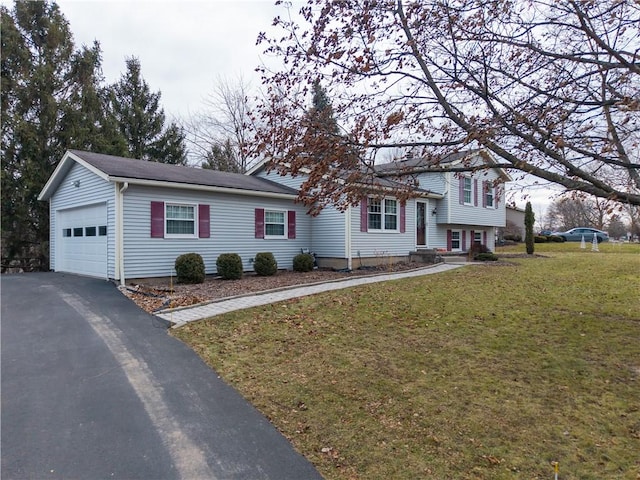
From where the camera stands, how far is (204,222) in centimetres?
1262

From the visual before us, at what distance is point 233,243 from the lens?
44.1 feet

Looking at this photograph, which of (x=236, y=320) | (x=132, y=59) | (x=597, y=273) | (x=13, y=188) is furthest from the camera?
(x=132, y=59)

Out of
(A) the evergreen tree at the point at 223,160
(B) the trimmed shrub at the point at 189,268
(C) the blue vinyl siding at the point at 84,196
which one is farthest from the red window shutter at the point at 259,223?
(A) the evergreen tree at the point at 223,160

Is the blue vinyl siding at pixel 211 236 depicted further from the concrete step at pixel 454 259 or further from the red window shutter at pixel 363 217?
the concrete step at pixel 454 259

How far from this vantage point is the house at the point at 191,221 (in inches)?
442

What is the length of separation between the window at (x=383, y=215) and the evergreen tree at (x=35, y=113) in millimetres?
14289

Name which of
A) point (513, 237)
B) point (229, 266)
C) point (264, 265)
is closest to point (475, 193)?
point (264, 265)

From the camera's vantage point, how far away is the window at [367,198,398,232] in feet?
52.6

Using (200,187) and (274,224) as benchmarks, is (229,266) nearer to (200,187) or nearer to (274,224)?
(200,187)

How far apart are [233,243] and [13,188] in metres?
11.6

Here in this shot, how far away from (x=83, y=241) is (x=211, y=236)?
4.21m

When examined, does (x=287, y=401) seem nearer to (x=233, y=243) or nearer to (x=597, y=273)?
(x=233, y=243)

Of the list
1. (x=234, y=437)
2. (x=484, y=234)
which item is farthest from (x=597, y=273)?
(x=234, y=437)

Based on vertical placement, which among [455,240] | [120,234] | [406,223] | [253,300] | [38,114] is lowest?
[253,300]
